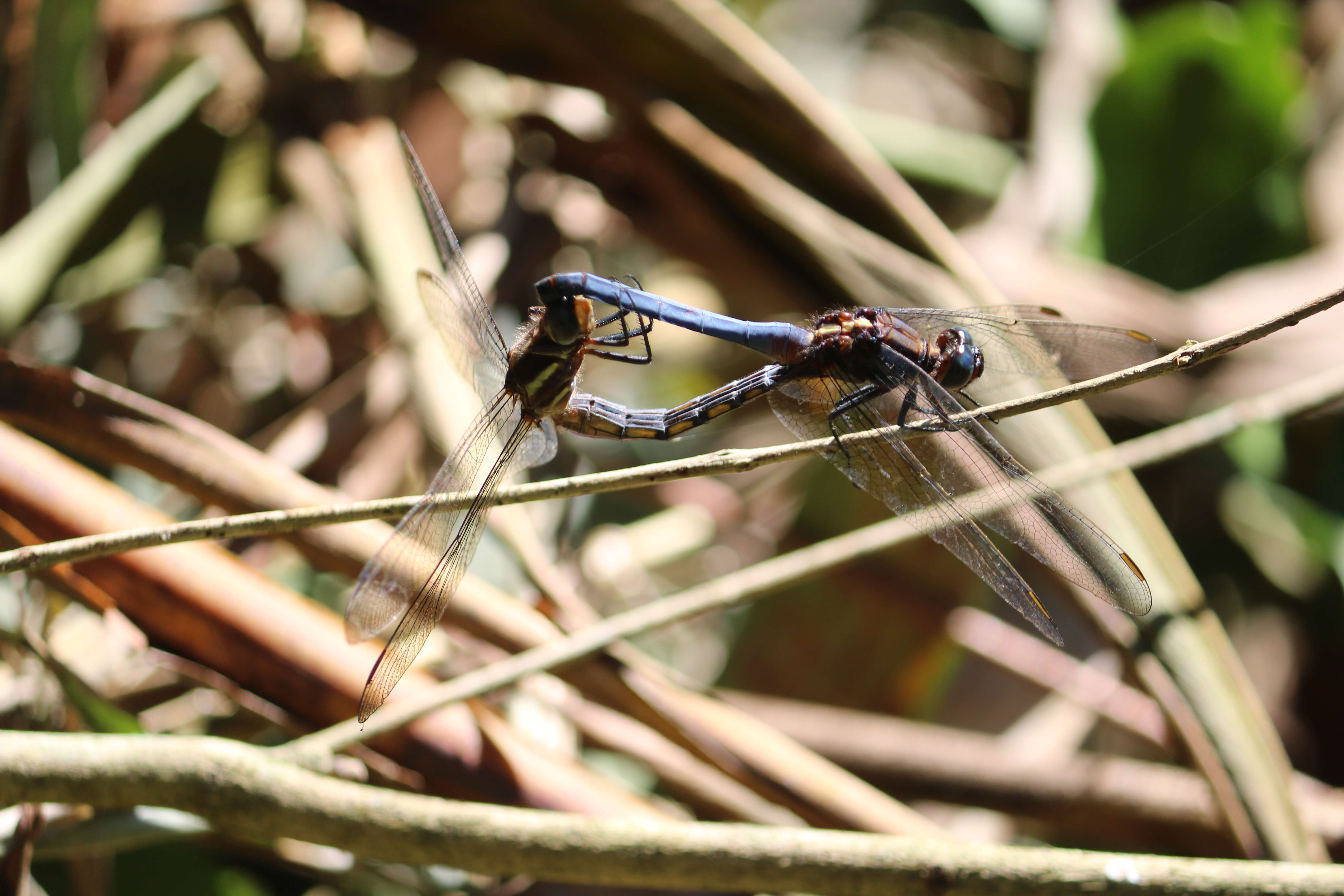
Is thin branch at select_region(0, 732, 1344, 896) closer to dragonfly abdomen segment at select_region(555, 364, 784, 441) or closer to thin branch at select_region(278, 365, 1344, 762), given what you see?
thin branch at select_region(278, 365, 1344, 762)

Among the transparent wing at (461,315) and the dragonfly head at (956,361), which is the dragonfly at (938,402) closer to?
the dragonfly head at (956,361)

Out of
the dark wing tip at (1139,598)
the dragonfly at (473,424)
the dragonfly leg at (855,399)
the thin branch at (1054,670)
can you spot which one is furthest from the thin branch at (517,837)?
the thin branch at (1054,670)

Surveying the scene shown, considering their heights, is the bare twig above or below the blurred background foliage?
below

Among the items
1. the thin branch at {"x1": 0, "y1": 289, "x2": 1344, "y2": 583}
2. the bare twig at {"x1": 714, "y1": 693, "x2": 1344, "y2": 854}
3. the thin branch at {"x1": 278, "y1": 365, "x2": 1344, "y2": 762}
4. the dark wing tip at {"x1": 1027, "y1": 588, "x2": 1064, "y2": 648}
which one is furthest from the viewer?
the bare twig at {"x1": 714, "y1": 693, "x2": 1344, "y2": 854}

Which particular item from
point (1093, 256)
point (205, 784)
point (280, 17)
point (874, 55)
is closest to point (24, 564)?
point (205, 784)

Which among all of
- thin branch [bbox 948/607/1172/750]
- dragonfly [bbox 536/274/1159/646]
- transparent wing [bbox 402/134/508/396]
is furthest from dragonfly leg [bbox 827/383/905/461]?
thin branch [bbox 948/607/1172/750]

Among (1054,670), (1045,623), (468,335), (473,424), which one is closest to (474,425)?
(473,424)

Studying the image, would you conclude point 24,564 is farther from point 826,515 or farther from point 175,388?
point 175,388
